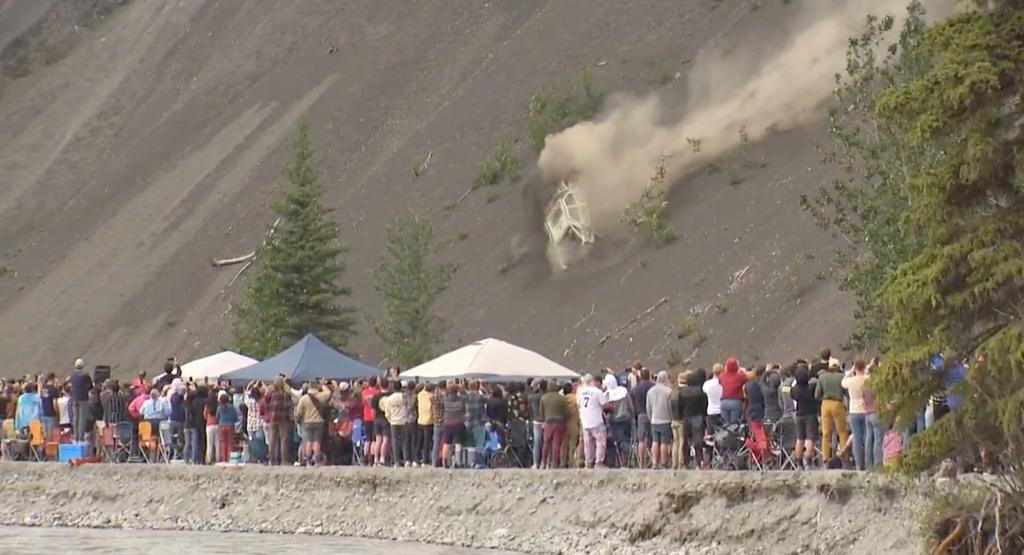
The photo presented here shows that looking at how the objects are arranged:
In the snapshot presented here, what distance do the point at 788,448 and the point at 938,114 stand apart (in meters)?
9.68

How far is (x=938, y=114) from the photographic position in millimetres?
20984

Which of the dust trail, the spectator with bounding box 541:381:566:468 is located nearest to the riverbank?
the spectator with bounding box 541:381:566:468

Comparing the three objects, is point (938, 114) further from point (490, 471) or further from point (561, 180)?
point (561, 180)

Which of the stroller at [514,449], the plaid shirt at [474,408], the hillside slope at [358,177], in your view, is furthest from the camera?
the hillside slope at [358,177]

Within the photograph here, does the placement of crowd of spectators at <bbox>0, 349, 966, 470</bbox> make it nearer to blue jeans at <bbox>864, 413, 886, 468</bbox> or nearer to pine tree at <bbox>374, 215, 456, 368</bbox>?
blue jeans at <bbox>864, 413, 886, 468</bbox>

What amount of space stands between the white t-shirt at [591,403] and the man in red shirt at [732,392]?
2312 mm

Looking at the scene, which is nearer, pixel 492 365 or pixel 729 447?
pixel 729 447

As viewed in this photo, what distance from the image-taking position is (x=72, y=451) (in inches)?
1569

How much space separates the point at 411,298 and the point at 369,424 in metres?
23.7

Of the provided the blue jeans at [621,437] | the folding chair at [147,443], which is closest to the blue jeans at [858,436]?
the blue jeans at [621,437]

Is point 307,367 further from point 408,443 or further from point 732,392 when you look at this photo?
point 732,392

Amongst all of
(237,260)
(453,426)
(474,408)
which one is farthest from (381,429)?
(237,260)

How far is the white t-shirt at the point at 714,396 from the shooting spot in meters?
29.7

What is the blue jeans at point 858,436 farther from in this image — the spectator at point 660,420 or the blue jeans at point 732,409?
the spectator at point 660,420
